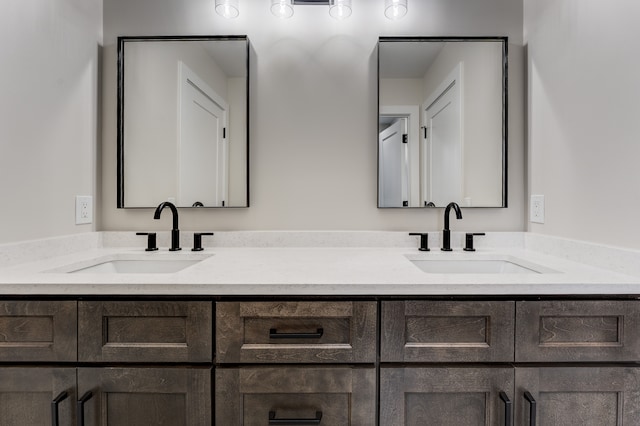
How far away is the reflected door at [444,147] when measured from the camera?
1544 millimetres

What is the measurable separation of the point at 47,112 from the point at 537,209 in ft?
6.74

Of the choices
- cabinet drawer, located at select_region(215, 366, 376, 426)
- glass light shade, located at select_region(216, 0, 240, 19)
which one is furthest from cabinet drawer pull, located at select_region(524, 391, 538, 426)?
glass light shade, located at select_region(216, 0, 240, 19)

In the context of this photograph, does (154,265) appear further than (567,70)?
Yes

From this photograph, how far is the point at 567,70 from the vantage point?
1278 millimetres

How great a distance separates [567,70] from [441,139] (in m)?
0.52

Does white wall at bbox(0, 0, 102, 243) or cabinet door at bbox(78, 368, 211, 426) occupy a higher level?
white wall at bbox(0, 0, 102, 243)

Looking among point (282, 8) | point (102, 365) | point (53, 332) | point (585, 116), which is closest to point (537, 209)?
point (585, 116)

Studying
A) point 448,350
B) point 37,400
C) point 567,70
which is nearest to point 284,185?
point 448,350

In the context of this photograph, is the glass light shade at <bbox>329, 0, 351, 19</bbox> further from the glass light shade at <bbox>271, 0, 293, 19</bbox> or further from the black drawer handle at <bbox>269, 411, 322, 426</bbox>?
the black drawer handle at <bbox>269, 411, 322, 426</bbox>

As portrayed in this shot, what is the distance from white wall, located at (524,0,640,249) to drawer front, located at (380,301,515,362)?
0.52 m

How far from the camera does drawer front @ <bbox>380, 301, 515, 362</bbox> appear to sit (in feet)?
2.94

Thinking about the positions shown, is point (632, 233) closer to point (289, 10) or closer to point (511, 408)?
point (511, 408)

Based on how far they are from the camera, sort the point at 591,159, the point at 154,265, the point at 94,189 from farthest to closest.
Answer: the point at 94,189, the point at 154,265, the point at 591,159

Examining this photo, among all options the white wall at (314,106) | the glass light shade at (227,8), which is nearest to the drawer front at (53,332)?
the white wall at (314,106)
